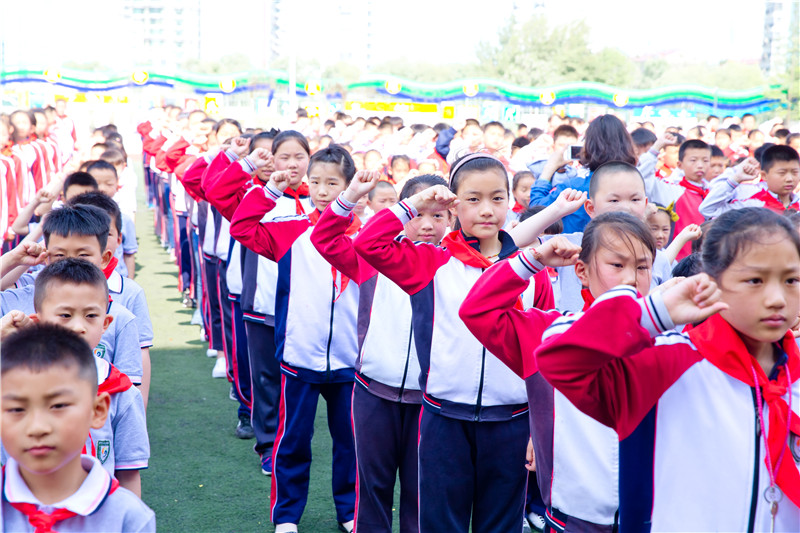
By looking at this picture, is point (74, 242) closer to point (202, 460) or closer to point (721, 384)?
point (202, 460)

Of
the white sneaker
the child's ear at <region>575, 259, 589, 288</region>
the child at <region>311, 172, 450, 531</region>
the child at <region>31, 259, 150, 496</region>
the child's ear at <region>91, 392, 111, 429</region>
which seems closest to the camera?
the child's ear at <region>91, 392, 111, 429</region>

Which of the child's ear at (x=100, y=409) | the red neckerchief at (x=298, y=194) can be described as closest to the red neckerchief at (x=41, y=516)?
the child's ear at (x=100, y=409)

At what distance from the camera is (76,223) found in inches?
132

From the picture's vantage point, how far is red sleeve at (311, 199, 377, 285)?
11.2 feet

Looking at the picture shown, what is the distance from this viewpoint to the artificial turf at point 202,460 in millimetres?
4309

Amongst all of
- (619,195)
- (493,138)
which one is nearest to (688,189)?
(493,138)

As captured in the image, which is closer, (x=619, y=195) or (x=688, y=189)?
(x=619, y=195)

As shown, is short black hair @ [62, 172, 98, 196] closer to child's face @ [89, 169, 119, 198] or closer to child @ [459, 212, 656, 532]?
child's face @ [89, 169, 119, 198]

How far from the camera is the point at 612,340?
1.75 metres

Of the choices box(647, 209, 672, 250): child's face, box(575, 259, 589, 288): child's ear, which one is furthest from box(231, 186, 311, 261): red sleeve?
box(575, 259, 589, 288): child's ear

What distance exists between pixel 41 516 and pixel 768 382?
1574 millimetres

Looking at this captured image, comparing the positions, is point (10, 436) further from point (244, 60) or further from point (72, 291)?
point (244, 60)

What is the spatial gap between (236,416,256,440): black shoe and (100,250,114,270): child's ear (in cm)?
235

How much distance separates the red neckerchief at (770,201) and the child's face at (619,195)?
2.66 m
